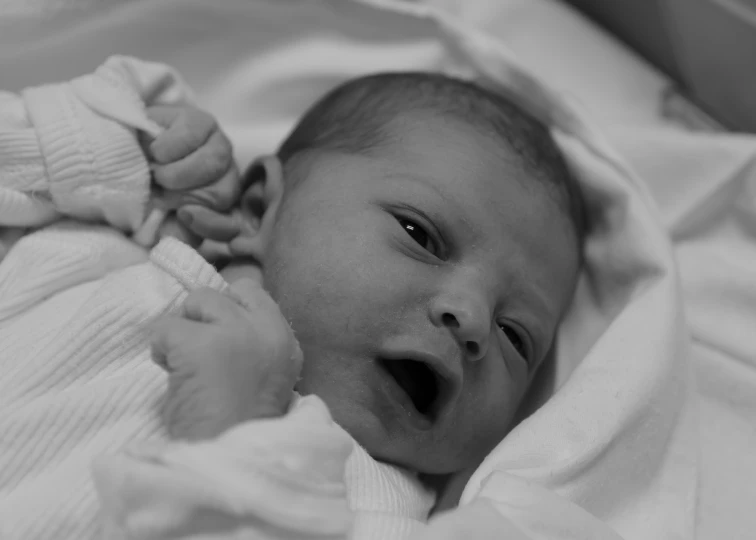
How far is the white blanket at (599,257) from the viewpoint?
1012 mm

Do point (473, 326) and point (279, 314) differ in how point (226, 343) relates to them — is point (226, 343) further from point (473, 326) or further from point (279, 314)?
point (473, 326)

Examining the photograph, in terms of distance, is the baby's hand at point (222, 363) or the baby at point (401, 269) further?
the baby at point (401, 269)

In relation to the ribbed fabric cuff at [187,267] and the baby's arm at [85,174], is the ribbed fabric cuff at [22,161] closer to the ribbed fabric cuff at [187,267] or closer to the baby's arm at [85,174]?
the baby's arm at [85,174]

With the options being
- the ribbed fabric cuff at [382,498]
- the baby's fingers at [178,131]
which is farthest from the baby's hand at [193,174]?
the ribbed fabric cuff at [382,498]

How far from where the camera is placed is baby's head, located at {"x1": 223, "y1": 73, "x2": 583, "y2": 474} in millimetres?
924

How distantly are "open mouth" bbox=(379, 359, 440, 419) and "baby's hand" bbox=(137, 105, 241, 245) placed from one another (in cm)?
32

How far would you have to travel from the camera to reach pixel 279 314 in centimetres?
87

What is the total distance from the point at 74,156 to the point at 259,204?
26 cm

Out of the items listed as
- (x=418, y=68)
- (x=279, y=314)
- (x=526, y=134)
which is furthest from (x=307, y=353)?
(x=418, y=68)

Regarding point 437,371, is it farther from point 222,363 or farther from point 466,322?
point 222,363

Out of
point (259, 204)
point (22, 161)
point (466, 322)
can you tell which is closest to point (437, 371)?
point (466, 322)

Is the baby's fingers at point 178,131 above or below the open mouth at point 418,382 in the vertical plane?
above

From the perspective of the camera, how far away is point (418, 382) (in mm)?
992

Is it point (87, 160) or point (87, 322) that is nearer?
point (87, 322)
